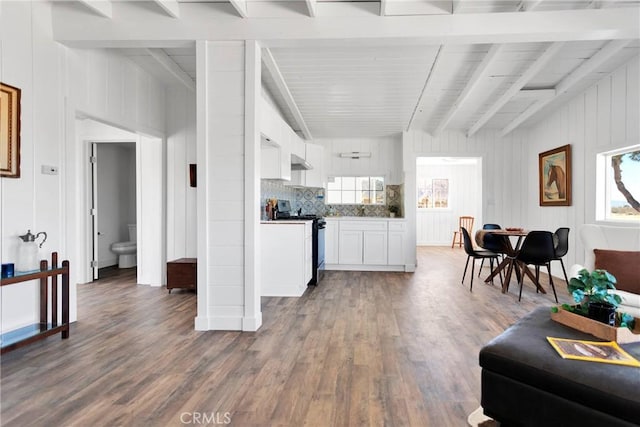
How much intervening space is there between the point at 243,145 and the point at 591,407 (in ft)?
9.15

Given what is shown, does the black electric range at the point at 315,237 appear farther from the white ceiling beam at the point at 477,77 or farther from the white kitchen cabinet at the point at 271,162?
the white ceiling beam at the point at 477,77

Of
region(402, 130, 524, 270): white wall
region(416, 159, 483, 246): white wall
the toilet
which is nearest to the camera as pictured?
the toilet

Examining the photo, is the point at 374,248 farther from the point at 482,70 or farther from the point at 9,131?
the point at 9,131

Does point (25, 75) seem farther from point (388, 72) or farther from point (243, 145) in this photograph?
point (388, 72)

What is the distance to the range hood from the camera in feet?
18.3

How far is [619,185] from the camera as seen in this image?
425 centimetres

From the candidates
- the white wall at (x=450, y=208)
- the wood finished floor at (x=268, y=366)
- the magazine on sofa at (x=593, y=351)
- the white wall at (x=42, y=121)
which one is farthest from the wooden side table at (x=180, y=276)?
the white wall at (x=450, y=208)

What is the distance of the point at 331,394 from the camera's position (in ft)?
6.59

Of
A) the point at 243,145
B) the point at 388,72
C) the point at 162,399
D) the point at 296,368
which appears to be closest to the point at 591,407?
the point at 296,368

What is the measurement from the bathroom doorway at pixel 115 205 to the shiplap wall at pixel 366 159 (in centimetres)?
371

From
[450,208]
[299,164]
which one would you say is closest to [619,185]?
[299,164]

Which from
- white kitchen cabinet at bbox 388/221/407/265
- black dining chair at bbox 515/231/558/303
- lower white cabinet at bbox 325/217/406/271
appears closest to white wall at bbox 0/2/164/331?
lower white cabinet at bbox 325/217/406/271

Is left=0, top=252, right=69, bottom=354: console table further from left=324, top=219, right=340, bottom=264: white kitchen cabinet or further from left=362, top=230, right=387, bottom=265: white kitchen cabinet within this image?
left=362, top=230, right=387, bottom=265: white kitchen cabinet

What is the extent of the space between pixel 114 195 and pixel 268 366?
5488mm
